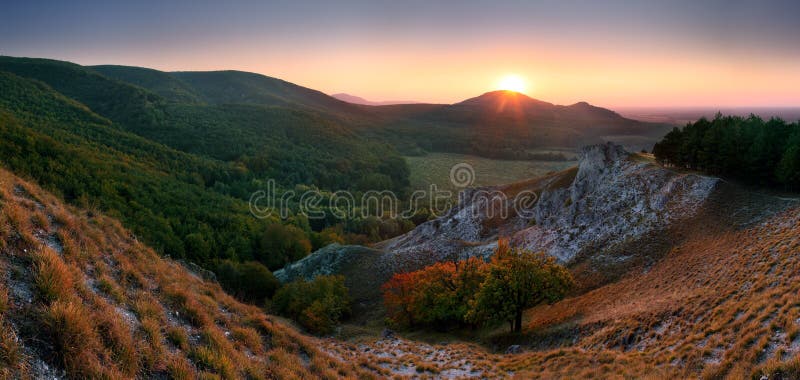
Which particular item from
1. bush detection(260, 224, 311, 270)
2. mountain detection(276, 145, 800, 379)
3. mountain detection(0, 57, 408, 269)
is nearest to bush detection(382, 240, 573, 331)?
mountain detection(276, 145, 800, 379)

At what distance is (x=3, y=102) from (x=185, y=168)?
68.3 m

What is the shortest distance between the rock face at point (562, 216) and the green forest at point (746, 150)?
4.72m

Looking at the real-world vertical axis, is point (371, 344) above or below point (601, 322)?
below

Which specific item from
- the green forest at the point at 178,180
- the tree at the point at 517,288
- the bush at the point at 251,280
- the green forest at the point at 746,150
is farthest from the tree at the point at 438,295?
the green forest at the point at 746,150

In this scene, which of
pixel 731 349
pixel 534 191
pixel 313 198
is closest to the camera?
pixel 731 349

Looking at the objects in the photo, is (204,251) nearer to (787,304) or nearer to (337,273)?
(337,273)

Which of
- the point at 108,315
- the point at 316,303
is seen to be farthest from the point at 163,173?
the point at 108,315

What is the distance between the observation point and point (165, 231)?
8144 cm

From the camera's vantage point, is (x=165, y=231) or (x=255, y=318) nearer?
(x=255, y=318)

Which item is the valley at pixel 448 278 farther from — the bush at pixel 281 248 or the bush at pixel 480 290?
the bush at pixel 281 248

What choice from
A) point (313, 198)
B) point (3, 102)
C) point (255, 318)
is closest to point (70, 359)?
point (255, 318)

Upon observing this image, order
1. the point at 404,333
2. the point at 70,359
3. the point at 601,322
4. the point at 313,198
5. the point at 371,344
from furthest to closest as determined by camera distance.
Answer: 1. the point at 313,198
2. the point at 404,333
3. the point at 371,344
4. the point at 601,322
5. the point at 70,359

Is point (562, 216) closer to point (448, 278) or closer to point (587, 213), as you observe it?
point (587, 213)

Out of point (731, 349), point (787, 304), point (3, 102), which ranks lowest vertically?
point (731, 349)
